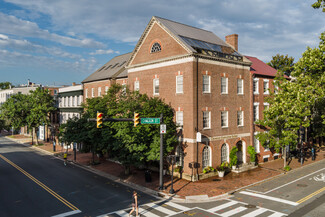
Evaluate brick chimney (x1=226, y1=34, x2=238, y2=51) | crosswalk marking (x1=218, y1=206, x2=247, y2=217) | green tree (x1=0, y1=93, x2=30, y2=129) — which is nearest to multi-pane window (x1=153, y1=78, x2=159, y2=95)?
brick chimney (x1=226, y1=34, x2=238, y2=51)

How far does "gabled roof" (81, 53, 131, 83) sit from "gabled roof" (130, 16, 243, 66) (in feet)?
26.4

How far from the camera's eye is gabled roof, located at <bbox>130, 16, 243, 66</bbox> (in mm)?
26469

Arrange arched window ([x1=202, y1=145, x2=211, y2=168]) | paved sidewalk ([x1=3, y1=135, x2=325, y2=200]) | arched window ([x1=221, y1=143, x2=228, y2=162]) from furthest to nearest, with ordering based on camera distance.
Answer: arched window ([x1=221, y1=143, x2=228, y2=162]) → arched window ([x1=202, y1=145, x2=211, y2=168]) → paved sidewalk ([x1=3, y1=135, x2=325, y2=200])

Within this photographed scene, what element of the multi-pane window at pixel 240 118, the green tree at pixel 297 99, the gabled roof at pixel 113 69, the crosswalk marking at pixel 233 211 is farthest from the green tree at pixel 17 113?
the crosswalk marking at pixel 233 211

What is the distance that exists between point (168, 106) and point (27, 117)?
1474 inches

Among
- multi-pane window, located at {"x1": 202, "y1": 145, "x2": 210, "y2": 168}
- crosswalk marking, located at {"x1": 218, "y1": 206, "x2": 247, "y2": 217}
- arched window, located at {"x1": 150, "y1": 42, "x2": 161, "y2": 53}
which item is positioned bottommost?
crosswalk marking, located at {"x1": 218, "y1": 206, "x2": 247, "y2": 217}

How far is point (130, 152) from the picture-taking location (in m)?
23.2

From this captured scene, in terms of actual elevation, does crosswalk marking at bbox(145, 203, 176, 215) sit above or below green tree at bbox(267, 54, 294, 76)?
below

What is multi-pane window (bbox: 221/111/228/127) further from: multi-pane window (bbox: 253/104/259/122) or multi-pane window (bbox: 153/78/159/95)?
multi-pane window (bbox: 153/78/159/95)

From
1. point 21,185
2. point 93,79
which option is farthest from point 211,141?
point 93,79

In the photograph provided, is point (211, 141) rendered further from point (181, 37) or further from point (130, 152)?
point (181, 37)

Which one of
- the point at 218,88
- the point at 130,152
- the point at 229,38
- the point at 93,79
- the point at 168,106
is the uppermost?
the point at 229,38

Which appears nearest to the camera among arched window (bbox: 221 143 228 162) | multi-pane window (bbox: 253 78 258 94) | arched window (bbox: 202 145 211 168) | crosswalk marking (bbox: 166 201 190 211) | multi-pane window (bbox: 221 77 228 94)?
crosswalk marking (bbox: 166 201 190 211)

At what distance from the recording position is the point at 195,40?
2830 centimetres
